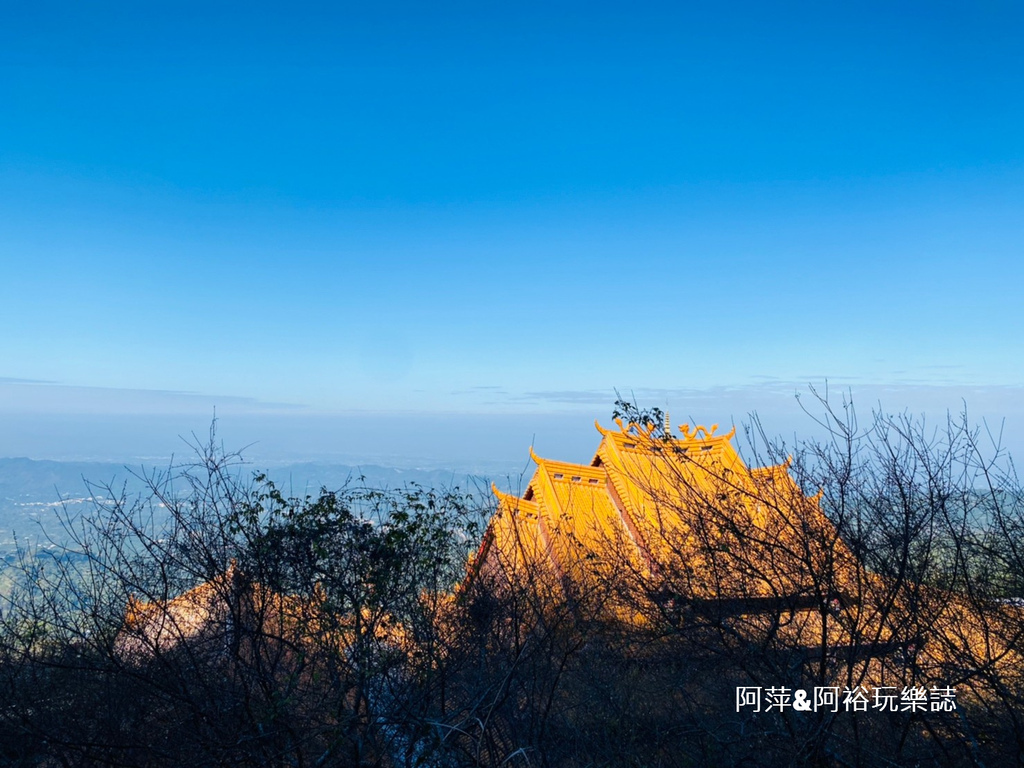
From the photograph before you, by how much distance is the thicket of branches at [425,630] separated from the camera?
16.2ft

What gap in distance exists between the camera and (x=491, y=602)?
7418mm

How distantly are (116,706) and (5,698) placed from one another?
36.6 inches

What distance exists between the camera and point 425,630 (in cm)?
595

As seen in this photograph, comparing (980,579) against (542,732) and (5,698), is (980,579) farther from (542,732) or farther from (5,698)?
(5,698)

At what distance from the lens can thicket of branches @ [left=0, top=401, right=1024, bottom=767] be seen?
4.94 m

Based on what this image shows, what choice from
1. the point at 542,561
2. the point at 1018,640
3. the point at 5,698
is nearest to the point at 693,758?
the point at 1018,640
